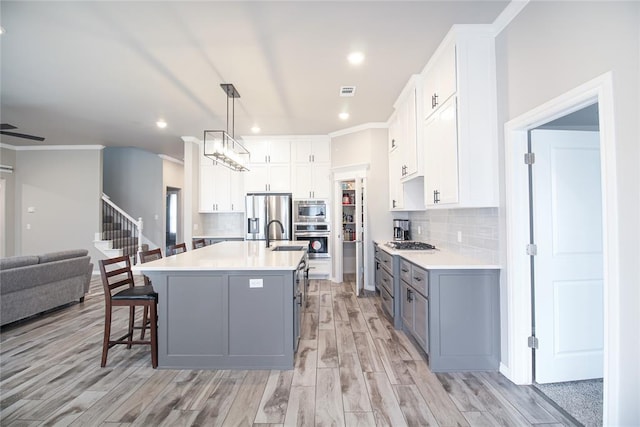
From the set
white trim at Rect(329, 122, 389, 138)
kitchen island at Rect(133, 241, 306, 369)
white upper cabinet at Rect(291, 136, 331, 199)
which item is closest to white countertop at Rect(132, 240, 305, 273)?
kitchen island at Rect(133, 241, 306, 369)

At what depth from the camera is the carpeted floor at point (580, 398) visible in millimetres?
1823

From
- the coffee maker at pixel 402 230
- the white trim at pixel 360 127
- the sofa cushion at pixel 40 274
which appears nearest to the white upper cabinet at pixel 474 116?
the coffee maker at pixel 402 230

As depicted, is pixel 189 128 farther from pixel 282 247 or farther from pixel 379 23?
pixel 379 23

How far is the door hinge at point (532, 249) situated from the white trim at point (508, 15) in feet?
5.68

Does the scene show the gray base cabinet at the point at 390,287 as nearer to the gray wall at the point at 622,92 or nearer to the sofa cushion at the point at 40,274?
the gray wall at the point at 622,92

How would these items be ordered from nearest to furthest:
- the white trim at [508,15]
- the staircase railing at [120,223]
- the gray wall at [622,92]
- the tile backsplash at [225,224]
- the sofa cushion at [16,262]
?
→ the gray wall at [622,92] < the white trim at [508,15] < the sofa cushion at [16,262] < the tile backsplash at [225,224] < the staircase railing at [120,223]

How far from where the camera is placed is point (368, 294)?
4.74 metres

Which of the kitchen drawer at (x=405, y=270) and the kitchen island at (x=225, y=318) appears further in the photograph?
the kitchen drawer at (x=405, y=270)

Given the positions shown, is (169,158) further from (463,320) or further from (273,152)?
(463,320)

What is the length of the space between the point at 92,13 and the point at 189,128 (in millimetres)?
3029

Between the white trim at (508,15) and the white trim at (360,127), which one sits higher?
the white trim at (360,127)

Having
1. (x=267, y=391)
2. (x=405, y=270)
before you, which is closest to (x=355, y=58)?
(x=405, y=270)

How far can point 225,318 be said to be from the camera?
245 centimetres

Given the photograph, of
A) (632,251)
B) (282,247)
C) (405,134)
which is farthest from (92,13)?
(632,251)
